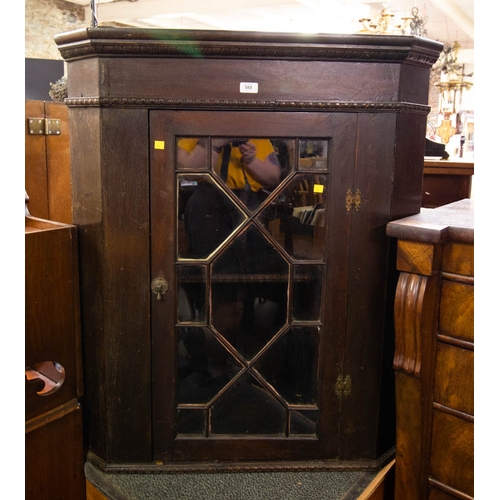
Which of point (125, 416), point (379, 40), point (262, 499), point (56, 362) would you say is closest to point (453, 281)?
point (379, 40)

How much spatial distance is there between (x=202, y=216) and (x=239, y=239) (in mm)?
124

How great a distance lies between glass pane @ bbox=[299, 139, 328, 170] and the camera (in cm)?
151

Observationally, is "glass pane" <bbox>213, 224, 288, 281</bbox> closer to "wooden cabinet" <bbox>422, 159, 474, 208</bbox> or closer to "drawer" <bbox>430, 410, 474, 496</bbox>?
"drawer" <bbox>430, 410, 474, 496</bbox>

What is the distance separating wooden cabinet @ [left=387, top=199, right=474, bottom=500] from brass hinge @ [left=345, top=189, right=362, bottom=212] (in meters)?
0.13

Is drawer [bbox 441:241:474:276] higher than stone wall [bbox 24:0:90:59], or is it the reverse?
stone wall [bbox 24:0:90:59]

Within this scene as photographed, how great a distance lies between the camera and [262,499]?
5.09 feet

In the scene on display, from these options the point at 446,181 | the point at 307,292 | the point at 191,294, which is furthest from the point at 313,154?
the point at 446,181

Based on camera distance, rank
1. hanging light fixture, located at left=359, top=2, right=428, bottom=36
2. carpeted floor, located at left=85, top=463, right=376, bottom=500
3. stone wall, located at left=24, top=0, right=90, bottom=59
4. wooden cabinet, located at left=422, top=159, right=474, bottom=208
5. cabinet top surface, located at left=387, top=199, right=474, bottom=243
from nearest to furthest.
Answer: cabinet top surface, located at left=387, top=199, right=474, bottom=243
carpeted floor, located at left=85, top=463, right=376, bottom=500
wooden cabinet, located at left=422, top=159, right=474, bottom=208
hanging light fixture, located at left=359, top=2, right=428, bottom=36
stone wall, located at left=24, top=0, right=90, bottom=59

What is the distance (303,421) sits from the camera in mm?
1656

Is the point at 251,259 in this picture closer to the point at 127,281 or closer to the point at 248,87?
the point at 127,281

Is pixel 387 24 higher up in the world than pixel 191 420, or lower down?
higher up

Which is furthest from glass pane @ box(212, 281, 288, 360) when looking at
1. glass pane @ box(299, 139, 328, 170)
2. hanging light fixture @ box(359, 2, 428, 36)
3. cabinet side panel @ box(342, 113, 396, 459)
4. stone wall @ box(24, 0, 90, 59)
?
stone wall @ box(24, 0, 90, 59)
